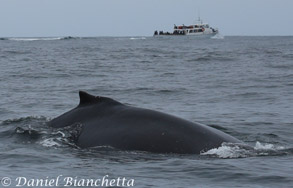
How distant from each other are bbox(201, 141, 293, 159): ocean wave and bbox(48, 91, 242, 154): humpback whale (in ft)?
0.29

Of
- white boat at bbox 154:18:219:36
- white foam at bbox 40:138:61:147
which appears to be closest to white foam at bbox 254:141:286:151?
white foam at bbox 40:138:61:147

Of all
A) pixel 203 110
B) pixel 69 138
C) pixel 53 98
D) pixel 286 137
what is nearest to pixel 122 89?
pixel 53 98

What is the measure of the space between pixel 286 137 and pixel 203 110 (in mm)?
3581

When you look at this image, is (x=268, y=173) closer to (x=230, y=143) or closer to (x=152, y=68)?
(x=230, y=143)

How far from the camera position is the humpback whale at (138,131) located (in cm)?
772

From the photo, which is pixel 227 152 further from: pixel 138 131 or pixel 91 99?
pixel 91 99

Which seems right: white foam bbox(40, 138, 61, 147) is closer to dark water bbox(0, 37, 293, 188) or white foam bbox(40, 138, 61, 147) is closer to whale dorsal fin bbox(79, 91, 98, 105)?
dark water bbox(0, 37, 293, 188)

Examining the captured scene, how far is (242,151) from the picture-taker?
8.05 m

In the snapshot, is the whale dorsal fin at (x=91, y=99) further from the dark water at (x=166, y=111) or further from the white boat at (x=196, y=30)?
the white boat at (x=196, y=30)

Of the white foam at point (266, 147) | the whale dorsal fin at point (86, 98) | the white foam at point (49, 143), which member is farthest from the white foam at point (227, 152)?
the white foam at point (49, 143)

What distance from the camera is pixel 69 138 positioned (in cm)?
842

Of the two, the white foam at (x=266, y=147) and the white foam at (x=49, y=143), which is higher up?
the white foam at (x=49, y=143)

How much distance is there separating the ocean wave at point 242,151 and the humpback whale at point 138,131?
0.09m

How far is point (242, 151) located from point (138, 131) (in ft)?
5.04
